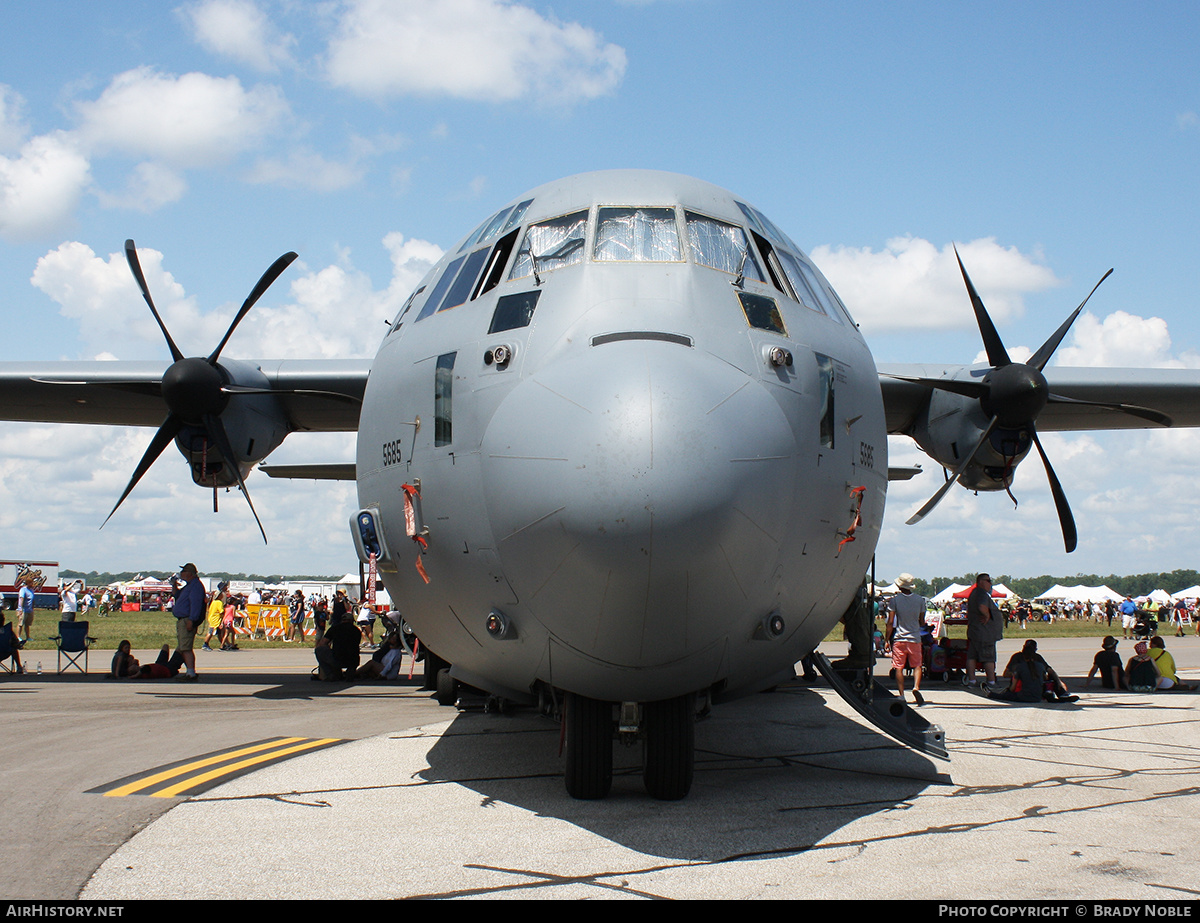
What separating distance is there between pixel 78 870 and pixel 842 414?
4.74m

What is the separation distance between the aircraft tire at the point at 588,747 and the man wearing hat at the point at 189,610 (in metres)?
11.0

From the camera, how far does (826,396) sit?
553 cm

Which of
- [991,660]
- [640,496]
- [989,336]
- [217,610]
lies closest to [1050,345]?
[989,336]

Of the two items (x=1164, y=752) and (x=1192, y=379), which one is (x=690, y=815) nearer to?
(x=1164, y=752)

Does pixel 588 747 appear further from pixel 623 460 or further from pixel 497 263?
pixel 497 263

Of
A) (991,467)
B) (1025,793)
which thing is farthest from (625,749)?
(991,467)

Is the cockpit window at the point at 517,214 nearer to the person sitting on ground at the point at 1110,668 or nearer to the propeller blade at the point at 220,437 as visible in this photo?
the propeller blade at the point at 220,437

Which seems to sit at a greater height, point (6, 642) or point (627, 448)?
point (627, 448)

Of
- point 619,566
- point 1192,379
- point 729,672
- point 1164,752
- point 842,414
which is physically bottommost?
point 1164,752

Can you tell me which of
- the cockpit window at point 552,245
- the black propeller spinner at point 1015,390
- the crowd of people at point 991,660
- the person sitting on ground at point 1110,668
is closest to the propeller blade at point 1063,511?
the black propeller spinner at point 1015,390

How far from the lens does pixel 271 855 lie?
16.0ft

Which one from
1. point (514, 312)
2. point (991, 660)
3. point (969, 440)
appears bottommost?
point (991, 660)

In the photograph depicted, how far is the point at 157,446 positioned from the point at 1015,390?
36.0 feet

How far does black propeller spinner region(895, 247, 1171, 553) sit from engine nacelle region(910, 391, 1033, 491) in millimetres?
220
